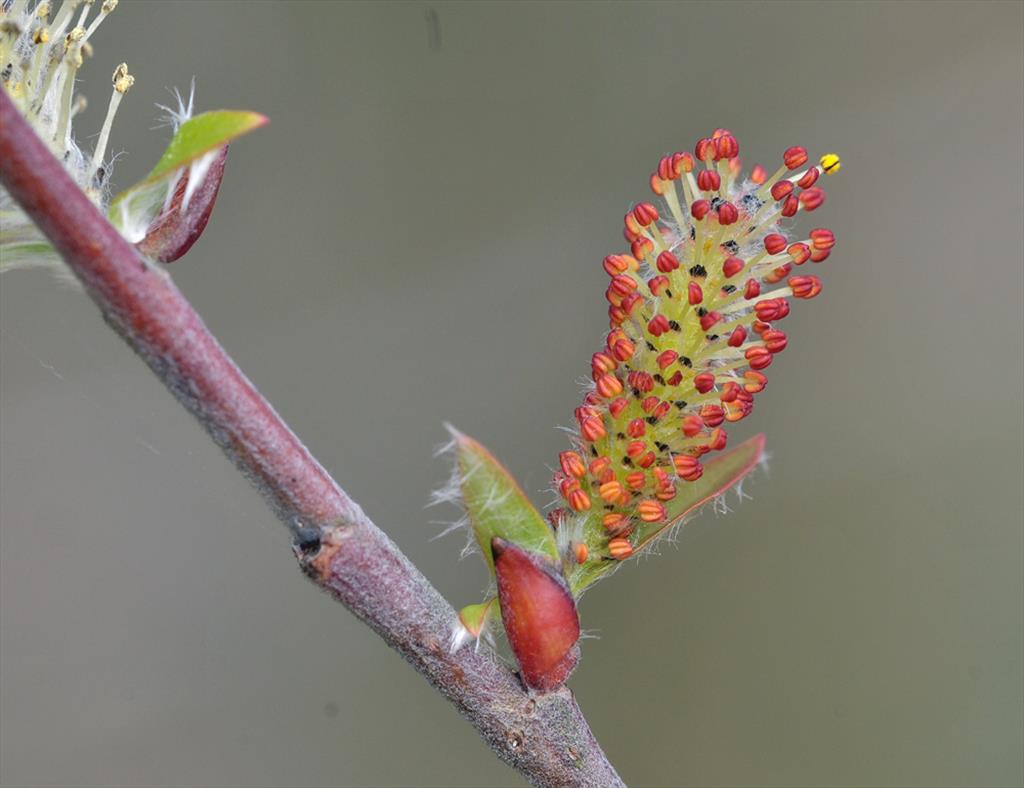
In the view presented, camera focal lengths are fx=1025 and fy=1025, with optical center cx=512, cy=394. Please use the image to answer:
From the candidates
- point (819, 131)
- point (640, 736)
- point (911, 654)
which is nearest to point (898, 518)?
point (911, 654)

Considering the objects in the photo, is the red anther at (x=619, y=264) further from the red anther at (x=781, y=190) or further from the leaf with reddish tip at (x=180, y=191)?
the leaf with reddish tip at (x=180, y=191)

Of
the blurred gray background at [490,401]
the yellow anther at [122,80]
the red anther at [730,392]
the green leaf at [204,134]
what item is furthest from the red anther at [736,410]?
the blurred gray background at [490,401]

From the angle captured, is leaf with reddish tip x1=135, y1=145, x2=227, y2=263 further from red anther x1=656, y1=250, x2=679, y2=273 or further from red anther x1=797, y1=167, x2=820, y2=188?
red anther x1=797, y1=167, x2=820, y2=188

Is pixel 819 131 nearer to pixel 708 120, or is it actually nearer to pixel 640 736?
pixel 708 120

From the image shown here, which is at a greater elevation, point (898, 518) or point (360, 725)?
point (360, 725)

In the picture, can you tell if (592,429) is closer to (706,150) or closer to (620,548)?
(620,548)

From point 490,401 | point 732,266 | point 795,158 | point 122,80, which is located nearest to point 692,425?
point 732,266
